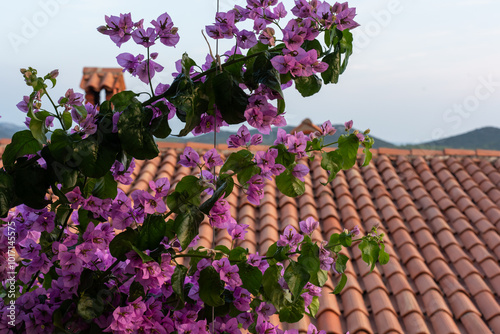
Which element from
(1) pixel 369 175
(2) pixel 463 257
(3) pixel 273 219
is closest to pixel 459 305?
(2) pixel 463 257

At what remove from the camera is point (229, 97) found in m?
1.15

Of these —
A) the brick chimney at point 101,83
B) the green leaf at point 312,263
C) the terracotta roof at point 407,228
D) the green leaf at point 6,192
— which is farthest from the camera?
the brick chimney at point 101,83

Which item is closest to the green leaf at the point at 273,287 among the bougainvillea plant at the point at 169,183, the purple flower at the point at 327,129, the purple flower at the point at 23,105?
the bougainvillea plant at the point at 169,183

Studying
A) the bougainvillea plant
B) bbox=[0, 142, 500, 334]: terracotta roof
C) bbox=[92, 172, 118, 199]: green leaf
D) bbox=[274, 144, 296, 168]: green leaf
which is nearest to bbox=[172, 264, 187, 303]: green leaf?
the bougainvillea plant

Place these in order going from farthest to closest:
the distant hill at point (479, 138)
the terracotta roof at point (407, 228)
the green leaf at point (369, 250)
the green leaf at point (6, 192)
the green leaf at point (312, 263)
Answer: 1. the distant hill at point (479, 138)
2. the terracotta roof at point (407, 228)
3. the green leaf at point (369, 250)
4. the green leaf at point (312, 263)
5. the green leaf at point (6, 192)

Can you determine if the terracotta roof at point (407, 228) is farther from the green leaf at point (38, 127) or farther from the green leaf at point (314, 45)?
the green leaf at point (38, 127)

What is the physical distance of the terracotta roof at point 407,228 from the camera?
3.86 meters

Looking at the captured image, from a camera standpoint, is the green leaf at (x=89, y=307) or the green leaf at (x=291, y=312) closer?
the green leaf at (x=89, y=307)

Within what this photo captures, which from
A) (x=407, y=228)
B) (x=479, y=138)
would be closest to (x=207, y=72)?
(x=407, y=228)

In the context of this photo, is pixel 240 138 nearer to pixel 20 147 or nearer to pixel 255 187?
pixel 255 187

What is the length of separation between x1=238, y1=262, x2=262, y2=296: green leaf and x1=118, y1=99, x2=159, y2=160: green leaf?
1.10 ft

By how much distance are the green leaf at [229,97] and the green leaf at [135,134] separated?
163 mm

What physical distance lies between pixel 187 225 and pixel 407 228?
442 cm

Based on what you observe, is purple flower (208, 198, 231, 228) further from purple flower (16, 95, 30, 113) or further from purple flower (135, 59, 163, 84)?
purple flower (16, 95, 30, 113)
